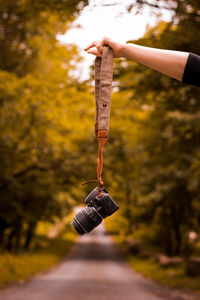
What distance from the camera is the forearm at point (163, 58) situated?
184 cm

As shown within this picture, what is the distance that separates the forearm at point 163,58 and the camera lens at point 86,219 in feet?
2.94

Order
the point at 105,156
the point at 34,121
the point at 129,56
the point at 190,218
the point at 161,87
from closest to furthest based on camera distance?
the point at 129,56, the point at 161,87, the point at 34,121, the point at 105,156, the point at 190,218

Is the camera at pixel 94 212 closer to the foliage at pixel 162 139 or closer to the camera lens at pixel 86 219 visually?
the camera lens at pixel 86 219

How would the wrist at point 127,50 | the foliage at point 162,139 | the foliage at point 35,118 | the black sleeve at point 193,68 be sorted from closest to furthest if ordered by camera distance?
the black sleeve at point 193,68 → the wrist at point 127,50 → the foliage at point 162,139 → the foliage at point 35,118

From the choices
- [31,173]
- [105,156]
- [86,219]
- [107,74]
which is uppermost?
[105,156]

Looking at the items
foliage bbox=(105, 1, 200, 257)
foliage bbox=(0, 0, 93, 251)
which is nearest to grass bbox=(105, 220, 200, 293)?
foliage bbox=(105, 1, 200, 257)

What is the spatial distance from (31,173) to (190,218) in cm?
853

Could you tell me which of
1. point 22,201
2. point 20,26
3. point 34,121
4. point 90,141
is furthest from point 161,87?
point 22,201

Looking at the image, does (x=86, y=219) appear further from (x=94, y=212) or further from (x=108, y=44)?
(x=108, y=44)

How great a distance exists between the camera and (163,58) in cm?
186

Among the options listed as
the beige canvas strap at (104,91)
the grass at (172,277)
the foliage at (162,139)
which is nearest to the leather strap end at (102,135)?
the beige canvas strap at (104,91)

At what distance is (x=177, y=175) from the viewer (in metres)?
13.8

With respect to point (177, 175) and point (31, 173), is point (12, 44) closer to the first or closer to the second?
point (31, 173)

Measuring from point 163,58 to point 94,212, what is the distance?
37.5 inches
